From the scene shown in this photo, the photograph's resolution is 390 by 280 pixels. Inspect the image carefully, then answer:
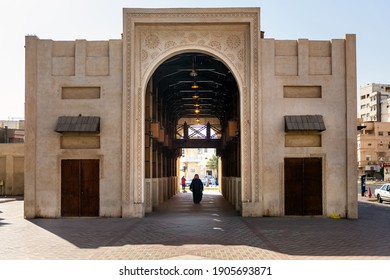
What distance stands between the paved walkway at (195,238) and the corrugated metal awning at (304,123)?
12.1ft

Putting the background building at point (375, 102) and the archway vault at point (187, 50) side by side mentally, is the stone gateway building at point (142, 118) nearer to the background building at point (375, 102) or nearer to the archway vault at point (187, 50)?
the archway vault at point (187, 50)

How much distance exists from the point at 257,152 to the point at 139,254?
923cm

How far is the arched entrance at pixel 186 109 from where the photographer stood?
22.7 metres

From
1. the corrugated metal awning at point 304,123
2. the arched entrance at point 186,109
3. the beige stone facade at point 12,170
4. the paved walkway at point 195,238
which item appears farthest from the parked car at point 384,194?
the beige stone facade at point 12,170

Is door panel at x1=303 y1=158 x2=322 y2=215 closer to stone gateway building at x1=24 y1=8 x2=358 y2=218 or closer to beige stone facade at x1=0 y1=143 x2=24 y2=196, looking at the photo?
stone gateway building at x1=24 y1=8 x2=358 y2=218

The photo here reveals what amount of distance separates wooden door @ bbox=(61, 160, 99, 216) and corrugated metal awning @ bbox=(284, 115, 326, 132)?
26.8 ft

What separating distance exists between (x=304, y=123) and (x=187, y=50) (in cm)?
590

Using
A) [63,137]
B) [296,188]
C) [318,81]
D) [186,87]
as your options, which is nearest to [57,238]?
[63,137]

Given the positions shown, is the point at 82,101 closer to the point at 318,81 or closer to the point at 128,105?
the point at 128,105

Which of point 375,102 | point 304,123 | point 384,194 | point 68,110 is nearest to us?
point 304,123

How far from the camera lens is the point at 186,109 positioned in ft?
137

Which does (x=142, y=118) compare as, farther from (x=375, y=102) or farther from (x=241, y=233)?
(x=375, y=102)

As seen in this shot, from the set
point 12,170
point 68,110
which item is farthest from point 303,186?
point 12,170

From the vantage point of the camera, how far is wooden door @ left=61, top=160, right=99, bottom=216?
19156mm
